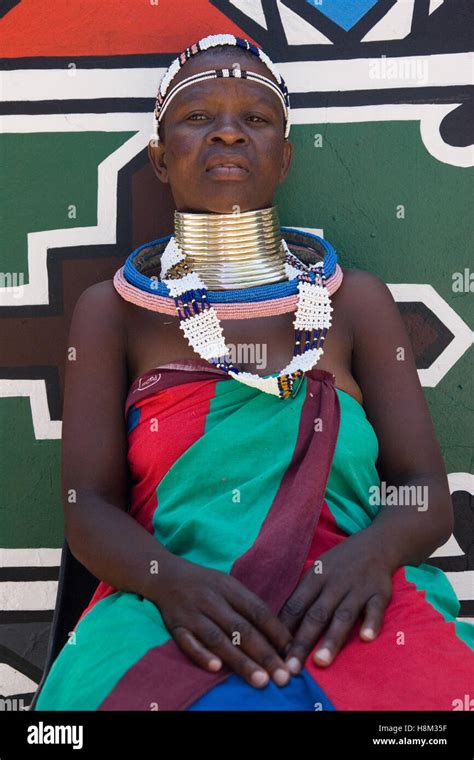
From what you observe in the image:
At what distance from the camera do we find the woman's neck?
8.46ft

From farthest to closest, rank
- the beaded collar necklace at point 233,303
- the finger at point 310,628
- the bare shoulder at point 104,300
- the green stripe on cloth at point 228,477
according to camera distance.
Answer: the bare shoulder at point 104,300 → the beaded collar necklace at point 233,303 → the green stripe on cloth at point 228,477 → the finger at point 310,628

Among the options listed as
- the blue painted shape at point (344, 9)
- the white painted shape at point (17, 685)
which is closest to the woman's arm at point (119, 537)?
the white painted shape at point (17, 685)

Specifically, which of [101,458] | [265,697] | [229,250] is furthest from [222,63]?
[265,697]

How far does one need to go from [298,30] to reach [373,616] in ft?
6.60

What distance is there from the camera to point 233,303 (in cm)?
248

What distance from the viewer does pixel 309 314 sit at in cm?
249

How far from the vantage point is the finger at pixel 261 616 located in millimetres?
1948

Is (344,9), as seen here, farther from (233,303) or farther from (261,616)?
(261,616)

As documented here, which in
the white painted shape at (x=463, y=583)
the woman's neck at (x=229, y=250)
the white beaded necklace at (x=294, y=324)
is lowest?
the white painted shape at (x=463, y=583)

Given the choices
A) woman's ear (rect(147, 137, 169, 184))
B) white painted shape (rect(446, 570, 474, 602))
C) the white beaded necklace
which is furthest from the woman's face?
white painted shape (rect(446, 570, 474, 602))

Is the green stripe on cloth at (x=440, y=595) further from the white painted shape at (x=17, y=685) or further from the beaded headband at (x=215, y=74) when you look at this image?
the white painted shape at (x=17, y=685)

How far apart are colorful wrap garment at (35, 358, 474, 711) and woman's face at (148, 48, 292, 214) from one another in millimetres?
525

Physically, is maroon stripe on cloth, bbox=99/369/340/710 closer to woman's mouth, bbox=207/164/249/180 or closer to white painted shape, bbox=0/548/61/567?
woman's mouth, bbox=207/164/249/180
